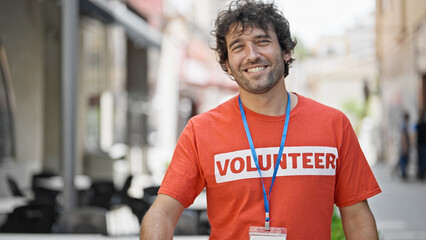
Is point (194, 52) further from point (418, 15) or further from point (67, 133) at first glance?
point (67, 133)

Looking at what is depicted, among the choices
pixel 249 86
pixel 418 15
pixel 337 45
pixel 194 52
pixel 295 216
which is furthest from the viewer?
pixel 337 45

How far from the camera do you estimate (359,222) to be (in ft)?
6.21

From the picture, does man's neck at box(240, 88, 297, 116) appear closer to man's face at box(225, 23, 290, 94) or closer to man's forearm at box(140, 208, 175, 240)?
man's face at box(225, 23, 290, 94)

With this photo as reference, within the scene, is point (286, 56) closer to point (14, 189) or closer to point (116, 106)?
point (14, 189)

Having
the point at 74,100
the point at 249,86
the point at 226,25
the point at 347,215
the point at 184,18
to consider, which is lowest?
the point at 347,215

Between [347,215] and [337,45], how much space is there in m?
64.6

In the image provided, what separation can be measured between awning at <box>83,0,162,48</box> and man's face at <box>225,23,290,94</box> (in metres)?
8.04

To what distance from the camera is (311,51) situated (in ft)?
221

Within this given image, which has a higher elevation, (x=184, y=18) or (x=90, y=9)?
(x=184, y=18)

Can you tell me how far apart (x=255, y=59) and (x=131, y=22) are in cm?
1102

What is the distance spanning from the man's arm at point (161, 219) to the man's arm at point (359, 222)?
0.55m

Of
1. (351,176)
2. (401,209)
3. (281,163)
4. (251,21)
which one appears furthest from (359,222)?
(401,209)

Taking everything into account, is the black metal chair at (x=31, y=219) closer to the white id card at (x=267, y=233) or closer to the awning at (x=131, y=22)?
the white id card at (x=267, y=233)

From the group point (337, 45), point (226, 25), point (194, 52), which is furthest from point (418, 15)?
point (337, 45)
